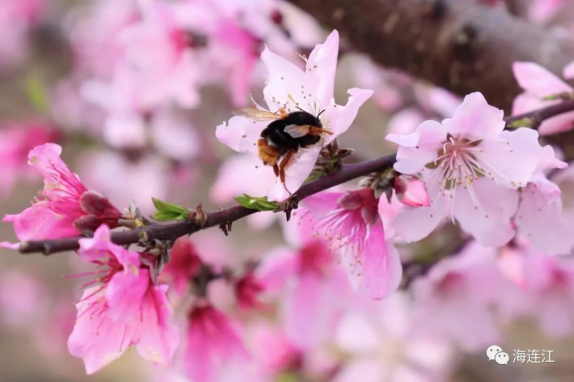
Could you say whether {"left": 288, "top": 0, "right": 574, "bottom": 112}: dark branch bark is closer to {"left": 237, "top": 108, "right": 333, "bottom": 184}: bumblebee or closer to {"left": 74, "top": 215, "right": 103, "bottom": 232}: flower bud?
{"left": 237, "top": 108, "right": 333, "bottom": 184}: bumblebee

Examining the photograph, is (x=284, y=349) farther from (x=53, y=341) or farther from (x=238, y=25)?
(x=53, y=341)

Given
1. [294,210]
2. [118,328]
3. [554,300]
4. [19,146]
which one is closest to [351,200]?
[294,210]

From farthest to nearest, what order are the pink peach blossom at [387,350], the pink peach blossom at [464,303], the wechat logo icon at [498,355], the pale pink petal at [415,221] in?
the pink peach blossom at [387,350]
the pink peach blossom at [464,303]
the wechat logo icon at [498,355]
the pale pink petal at [415,221]

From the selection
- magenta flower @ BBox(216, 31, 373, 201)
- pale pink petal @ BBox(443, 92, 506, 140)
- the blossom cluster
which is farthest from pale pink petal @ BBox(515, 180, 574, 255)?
magenta flower @ BBox(216, 31, 373, 201)

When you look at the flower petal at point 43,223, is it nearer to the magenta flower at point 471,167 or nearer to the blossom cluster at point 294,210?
the blossom cluster at point 294,210

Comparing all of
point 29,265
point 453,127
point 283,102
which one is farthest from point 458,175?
point 29,265

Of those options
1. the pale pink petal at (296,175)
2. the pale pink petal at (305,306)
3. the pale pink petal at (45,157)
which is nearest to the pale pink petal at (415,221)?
the pale pink petal at (296,175)
